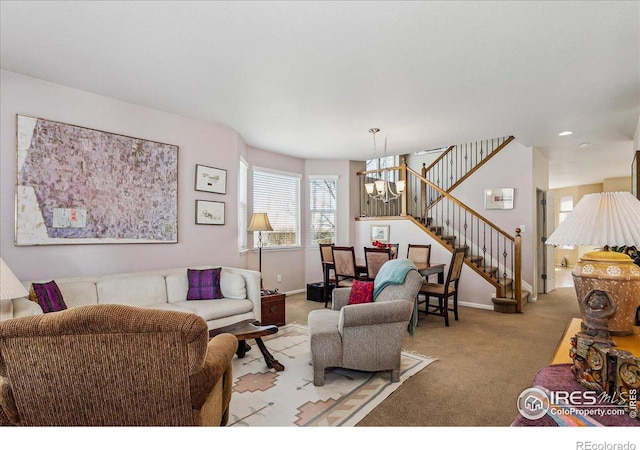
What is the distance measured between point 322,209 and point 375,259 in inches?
88.2

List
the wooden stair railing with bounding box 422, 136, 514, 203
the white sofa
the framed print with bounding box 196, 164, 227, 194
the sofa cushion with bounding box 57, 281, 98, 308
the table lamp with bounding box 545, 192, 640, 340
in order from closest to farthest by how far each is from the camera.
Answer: the table lamp with bounding box 545, 192, 640, 340, the sofa cushion with bounding box 57, 281, 98, 308, the white sofa, the framed print with bounding box 196, 164, 227, 194, the wooden stair railing with bounding box 422, 136, 514, 203

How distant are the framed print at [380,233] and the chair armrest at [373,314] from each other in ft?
12.0

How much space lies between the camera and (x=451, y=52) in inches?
98.8

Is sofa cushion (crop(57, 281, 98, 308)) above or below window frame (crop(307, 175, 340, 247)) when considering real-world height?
below

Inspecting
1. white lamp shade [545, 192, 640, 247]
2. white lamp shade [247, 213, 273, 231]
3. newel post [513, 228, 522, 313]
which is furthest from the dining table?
white lamp shade [545, 192, 640, 247]

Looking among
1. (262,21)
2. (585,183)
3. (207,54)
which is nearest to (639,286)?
(262,21)

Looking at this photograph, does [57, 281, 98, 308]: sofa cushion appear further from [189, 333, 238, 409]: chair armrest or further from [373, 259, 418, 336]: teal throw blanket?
[373, 259, 418, 336]: teal throw blanket

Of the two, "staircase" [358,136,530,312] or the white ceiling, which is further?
"staircase" [358,136,530,312]

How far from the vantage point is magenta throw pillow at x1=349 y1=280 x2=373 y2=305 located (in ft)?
9.98

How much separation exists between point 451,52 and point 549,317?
13.1ft

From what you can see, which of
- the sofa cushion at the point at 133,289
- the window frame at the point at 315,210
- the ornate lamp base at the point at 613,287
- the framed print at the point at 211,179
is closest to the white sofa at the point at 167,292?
the sofa cushion at the point at 133,289

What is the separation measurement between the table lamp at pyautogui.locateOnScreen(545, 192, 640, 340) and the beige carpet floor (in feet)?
3.34

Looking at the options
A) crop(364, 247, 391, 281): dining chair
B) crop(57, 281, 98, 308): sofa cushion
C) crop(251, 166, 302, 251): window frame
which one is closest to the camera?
crop(57, 281, 98, 308): sofa cushion
